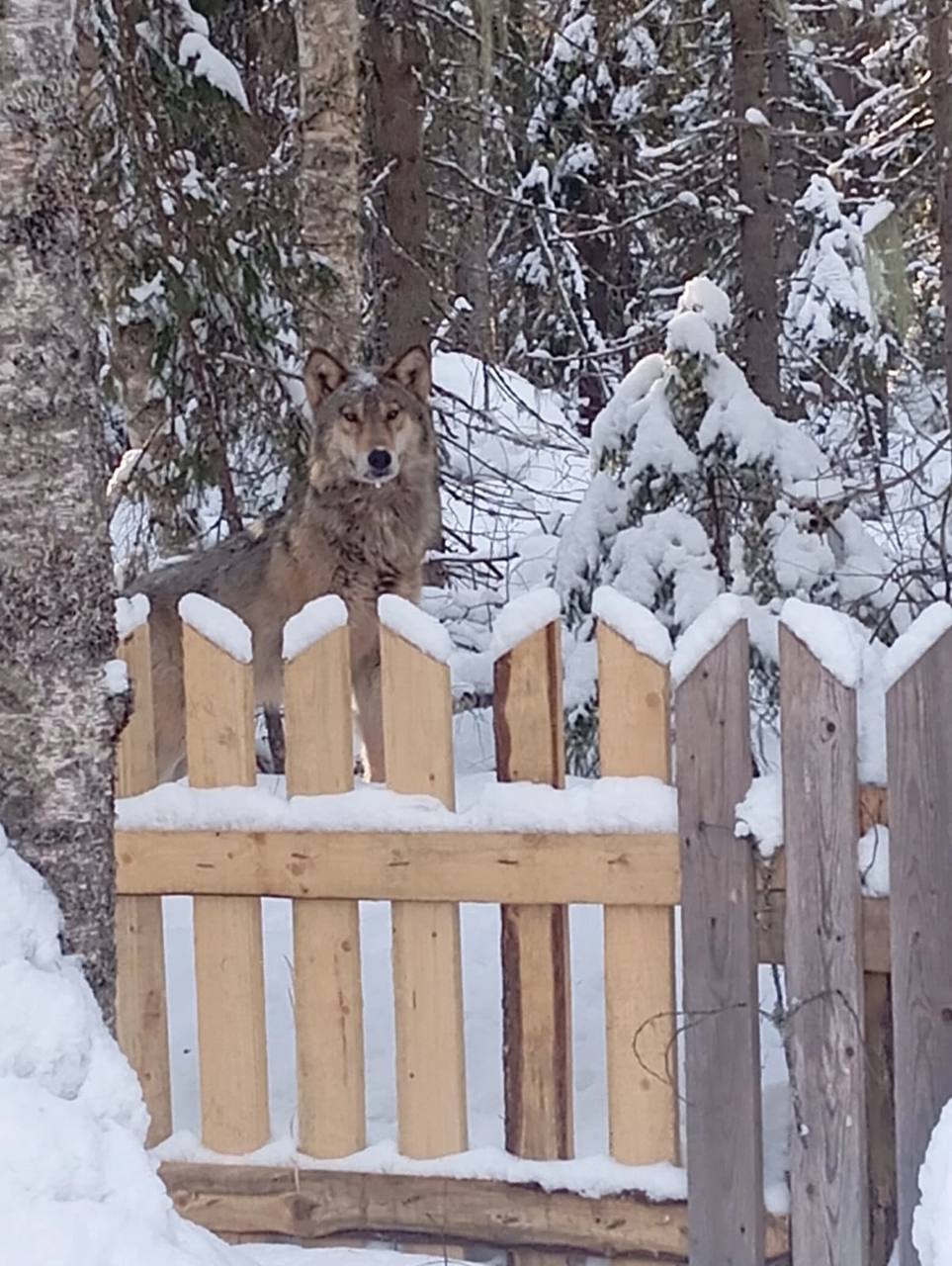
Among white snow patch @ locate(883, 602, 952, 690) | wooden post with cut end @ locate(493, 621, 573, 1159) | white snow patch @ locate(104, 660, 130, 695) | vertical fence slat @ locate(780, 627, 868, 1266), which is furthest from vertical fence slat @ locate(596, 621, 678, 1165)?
white snow patch @ locate(104, 660, 130, 695)

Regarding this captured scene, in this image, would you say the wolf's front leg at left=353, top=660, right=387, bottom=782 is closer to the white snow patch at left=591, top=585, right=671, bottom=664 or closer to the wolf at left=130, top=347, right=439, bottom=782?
the wolf at left=130, top=347, right=439, bottom=782

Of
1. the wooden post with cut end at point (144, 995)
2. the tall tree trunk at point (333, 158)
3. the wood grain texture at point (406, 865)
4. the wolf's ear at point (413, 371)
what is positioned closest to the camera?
the wood grain texture at point (406, 865)

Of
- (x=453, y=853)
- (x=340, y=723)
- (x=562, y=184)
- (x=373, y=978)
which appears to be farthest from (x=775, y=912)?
(x=562, y=184)

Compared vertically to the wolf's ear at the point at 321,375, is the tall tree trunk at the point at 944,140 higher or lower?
higher

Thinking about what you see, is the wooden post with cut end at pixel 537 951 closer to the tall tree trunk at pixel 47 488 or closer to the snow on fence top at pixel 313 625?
the snow on fence top at pixel 313 625

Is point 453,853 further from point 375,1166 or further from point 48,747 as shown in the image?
point 48,747

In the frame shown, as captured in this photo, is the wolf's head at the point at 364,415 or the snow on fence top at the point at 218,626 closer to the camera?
the snow on fence top at the point at 218,626

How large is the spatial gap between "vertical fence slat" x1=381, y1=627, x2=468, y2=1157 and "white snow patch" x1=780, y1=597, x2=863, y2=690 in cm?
79

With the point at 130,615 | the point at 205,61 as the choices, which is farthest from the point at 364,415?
the point at 130,615

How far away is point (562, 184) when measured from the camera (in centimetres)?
1683

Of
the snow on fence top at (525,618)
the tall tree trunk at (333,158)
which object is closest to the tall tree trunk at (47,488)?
the snow on fence top at (525,618)

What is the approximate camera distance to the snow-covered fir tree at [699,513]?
18.7 feet

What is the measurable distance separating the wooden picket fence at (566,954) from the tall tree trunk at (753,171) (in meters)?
6.64

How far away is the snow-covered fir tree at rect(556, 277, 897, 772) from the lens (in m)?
5.71
